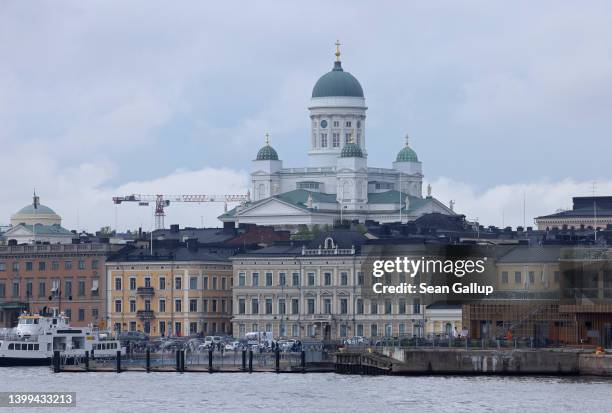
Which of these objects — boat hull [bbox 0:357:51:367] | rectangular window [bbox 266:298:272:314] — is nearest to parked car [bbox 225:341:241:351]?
boat hull [bbox 0:357:51:367]

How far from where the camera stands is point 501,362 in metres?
123

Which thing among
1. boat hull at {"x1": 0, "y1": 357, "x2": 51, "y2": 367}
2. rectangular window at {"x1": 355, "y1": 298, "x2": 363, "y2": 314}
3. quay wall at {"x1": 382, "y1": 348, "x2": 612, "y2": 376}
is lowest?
quay wall at {"x1": 382, "y1": 348, "x2": 612, "y2": 376}

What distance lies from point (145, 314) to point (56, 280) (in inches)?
334

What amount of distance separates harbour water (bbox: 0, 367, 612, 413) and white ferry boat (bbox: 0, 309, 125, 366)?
50.9 feet

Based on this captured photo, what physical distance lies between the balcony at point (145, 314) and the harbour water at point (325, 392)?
54510mm

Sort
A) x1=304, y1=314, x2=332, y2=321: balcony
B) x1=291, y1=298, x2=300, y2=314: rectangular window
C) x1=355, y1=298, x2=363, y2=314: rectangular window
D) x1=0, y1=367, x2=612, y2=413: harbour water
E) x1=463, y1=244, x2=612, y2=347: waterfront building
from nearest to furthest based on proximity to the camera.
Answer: x1=0, y1=367, x2=612, y2=413: harbour water → x1=463, y1=244, x2=612, y2=347: waterfront building → x1=355, y1=298, x2=363, y2=314: rectangular window → x1=304, y1=314, x2=332, y2=321: balcony → x1=291, y1=298, x2=300, y2=314: rectangular window

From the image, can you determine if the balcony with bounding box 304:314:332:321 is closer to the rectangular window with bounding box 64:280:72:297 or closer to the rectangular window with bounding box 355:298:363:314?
the rectangular window with bounding box 355:298:363:314

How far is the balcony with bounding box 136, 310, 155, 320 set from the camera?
185000 millimetres

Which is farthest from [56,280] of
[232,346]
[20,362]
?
[20,362]

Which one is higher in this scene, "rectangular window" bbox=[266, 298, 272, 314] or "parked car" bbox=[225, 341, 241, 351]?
"rectangular window" bbox=[266, 298, 272, 314]

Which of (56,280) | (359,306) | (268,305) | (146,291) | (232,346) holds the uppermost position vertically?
(56,280)

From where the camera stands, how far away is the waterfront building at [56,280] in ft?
616

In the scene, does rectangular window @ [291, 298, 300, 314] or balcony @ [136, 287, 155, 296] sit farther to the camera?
balcony @ [136, 287, 155, 296]

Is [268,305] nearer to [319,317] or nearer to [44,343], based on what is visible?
[319,317]
